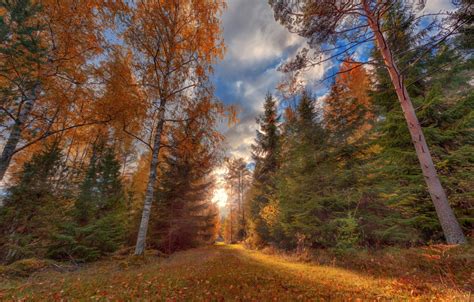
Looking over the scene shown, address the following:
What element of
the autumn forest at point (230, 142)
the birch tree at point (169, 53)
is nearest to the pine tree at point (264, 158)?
the autumn forest at point (230, 142)

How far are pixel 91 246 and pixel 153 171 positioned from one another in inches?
206

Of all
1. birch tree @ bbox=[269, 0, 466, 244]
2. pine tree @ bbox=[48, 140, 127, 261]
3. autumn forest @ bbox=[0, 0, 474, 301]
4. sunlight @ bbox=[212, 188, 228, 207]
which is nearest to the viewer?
autumn forest @ bbox=[0, 0, 474, 301]

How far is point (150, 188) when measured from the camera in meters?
7.58

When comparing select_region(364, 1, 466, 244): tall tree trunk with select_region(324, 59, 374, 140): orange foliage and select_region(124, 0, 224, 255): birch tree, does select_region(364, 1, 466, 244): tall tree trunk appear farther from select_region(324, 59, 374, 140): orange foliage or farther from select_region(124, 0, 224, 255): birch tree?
select_region(124, 0, 224, 255): birch tree

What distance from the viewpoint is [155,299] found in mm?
3076

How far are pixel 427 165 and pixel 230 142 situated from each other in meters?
7.48

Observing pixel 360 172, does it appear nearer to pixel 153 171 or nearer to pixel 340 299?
pixel 340 299

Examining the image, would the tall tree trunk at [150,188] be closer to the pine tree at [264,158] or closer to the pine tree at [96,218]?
the pine tree at [96,218]

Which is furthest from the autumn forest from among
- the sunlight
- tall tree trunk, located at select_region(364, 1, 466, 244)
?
the sunlight

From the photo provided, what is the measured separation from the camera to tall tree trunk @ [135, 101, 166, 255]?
7.09m

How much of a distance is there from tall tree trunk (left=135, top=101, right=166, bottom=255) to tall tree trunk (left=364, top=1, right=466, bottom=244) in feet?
30.6

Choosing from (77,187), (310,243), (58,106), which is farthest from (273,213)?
(58,106)

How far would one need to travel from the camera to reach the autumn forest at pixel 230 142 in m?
4.55

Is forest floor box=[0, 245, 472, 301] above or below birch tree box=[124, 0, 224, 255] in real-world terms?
below
